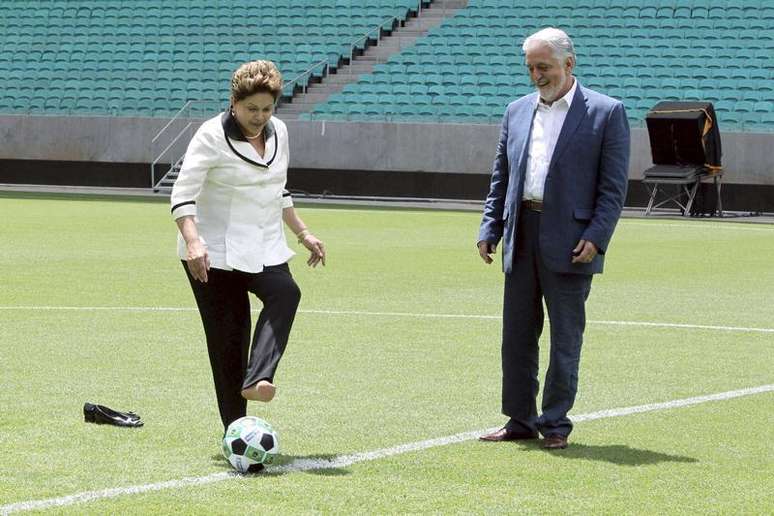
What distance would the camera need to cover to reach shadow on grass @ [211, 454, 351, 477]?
6.65m

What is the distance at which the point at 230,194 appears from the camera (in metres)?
6.88

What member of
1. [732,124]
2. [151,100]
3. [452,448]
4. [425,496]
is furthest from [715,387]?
[151,100]

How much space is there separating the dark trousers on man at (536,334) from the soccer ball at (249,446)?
1487 mm

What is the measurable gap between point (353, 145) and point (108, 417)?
30510 mm

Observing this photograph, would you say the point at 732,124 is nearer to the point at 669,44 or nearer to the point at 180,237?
the point at 669,44

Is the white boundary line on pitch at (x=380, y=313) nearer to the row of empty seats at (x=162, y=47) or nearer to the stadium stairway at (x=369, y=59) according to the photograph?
the stadium stairway at (x=369, y=59)

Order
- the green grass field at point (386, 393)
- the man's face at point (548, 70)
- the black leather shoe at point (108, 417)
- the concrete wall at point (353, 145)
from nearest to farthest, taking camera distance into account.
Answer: the green grass field at point (386, 393) < the man's face at point (548, 70) < the black leather shoe at point (108, 417) < the concrete wall at point (353, 145)

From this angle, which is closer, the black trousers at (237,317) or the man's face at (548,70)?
the black trousers at (237,317)

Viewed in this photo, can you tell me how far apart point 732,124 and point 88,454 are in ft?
97.7

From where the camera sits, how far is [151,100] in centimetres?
4072

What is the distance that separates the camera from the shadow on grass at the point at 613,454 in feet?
23.2

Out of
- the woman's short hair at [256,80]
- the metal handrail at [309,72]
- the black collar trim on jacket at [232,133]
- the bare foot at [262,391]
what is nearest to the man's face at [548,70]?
the woman's short hair at [256,80]

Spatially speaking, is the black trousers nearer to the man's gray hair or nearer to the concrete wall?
the man's gray hair

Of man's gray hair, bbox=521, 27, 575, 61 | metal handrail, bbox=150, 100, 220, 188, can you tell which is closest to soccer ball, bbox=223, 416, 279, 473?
man's gray hair, bbox=521, 27, 575, 61
